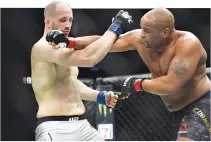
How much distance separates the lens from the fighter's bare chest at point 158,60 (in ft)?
7.61

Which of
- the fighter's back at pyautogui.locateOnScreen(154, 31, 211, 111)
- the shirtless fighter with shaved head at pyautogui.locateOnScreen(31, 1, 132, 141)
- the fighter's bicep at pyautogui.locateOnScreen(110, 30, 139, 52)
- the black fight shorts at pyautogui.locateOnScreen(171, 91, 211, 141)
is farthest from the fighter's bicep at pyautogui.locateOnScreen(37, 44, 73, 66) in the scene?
the black fight shorts at pyautogui.locateOnScreen(171, 91, 211, 141)

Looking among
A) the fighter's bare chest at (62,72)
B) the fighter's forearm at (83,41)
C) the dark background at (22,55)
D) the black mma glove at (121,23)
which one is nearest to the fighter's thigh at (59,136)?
the fighter's bare chest at (62,72)

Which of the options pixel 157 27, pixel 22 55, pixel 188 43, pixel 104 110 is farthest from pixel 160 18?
pixel 22 55

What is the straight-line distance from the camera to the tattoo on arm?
7.30 feet

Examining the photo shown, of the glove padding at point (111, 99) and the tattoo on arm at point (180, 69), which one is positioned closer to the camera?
the tattoo on arm at point (180, 69)

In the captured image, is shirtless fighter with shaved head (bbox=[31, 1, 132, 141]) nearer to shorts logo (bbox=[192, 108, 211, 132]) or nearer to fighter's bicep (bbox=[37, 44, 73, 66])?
fighter's bicep (bbox=[37, 44, 73, 66])

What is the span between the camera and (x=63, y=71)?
246cm

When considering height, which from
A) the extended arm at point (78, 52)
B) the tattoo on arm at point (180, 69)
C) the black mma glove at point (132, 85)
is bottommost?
the black mma glove at point (132, 85)

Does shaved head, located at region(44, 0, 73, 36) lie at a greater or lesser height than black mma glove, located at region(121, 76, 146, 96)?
greater

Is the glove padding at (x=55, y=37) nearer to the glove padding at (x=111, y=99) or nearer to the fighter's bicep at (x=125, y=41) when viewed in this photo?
the fighter's bicep at (x=125, y=41)
